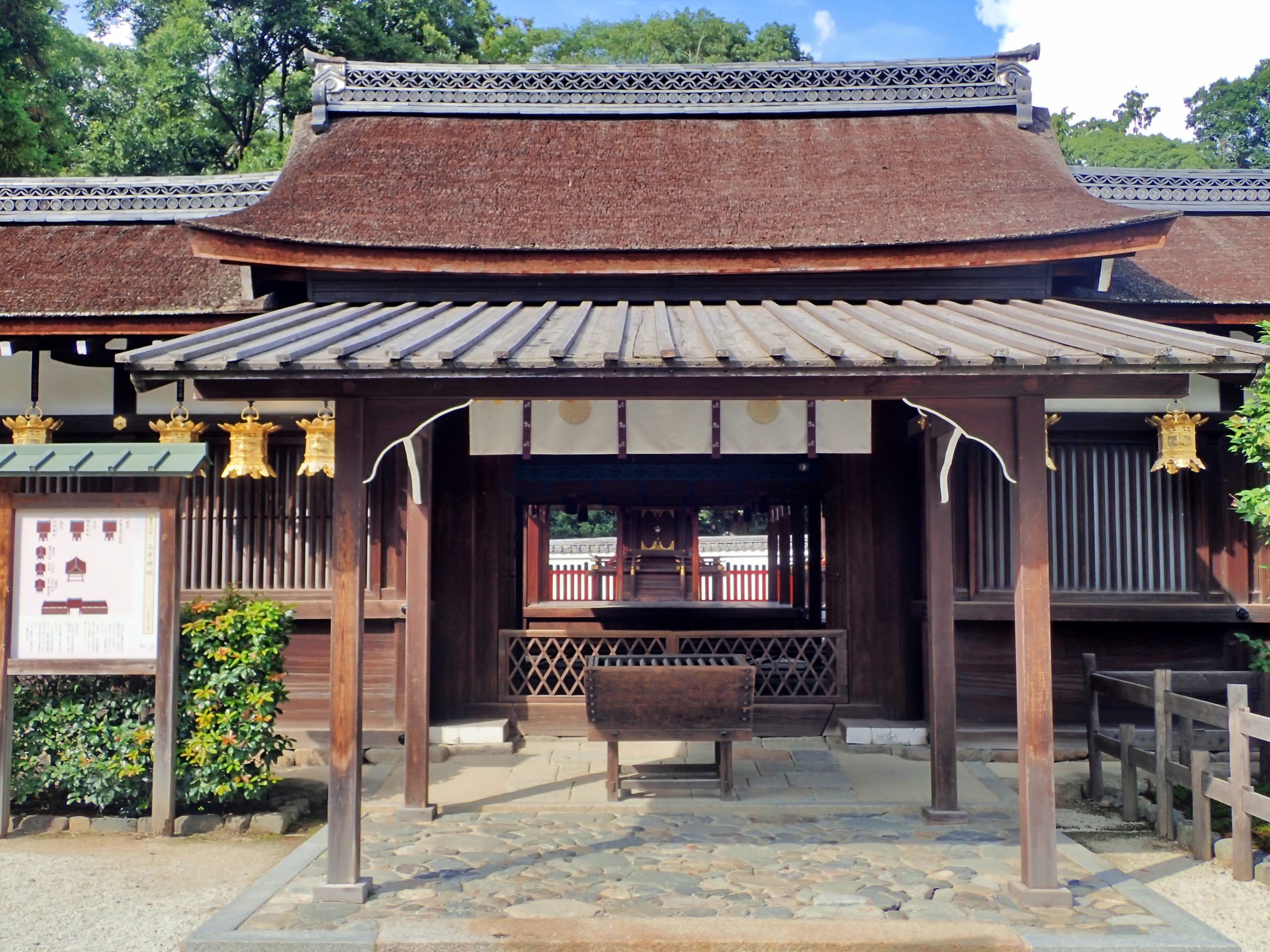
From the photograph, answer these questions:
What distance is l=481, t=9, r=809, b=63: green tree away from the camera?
30.4 metres

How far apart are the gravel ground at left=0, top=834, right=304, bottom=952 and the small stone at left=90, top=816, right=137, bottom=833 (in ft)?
0.21

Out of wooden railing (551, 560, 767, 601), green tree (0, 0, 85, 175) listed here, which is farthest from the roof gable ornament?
wooden railing (551, 560, 767, 601)

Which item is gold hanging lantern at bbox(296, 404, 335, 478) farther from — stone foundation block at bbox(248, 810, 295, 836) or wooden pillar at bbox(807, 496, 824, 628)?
wooden pillar at bbox(807, 496, 824, 628)

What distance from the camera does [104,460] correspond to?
6.54 meters

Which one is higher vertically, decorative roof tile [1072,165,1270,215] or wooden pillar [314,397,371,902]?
decorative roof tile [1072,165,1270,215]

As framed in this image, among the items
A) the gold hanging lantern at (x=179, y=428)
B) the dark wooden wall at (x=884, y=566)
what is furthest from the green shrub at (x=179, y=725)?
the dark wooden wall at (x=884, y=566)

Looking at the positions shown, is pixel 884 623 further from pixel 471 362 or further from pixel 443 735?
pixel 471 362

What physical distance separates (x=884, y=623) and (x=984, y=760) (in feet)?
4.67

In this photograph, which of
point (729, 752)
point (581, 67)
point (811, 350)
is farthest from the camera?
point (581, 67)

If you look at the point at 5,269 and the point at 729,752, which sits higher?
the point at 5,269

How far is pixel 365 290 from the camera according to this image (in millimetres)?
7598

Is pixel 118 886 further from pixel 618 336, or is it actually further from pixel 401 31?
pixel 401 31

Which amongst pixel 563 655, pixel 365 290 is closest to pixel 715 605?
pixel 563 655

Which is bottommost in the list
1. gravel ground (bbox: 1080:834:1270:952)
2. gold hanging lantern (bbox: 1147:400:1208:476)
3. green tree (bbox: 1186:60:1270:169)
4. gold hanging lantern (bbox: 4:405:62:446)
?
gravel ground (bbox: 1080:834:1270:952)
